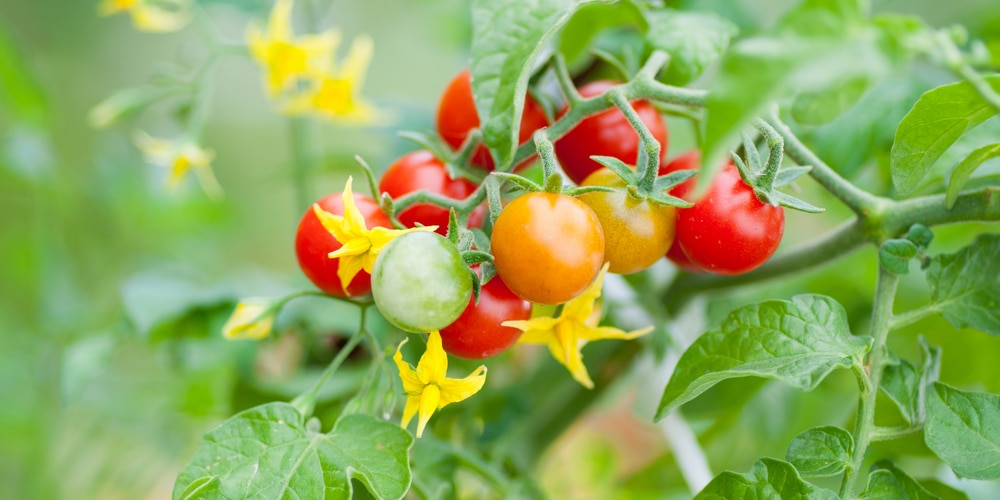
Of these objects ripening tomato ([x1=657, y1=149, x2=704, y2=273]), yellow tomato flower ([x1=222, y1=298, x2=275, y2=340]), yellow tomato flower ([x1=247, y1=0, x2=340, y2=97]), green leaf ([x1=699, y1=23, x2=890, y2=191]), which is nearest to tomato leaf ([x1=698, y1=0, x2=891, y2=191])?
green leaf ([x1=699, y1=23, x2=890, y2=191])

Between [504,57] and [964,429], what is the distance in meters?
0.20

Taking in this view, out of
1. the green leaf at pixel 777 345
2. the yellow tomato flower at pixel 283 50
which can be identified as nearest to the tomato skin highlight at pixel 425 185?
the green leaf at pixel 777 345

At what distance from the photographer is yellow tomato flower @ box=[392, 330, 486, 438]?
0.88ft

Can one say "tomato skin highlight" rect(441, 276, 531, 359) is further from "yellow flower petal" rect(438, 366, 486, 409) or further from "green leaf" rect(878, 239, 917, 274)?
"green leaf" rect(878, 239, 917, 274)

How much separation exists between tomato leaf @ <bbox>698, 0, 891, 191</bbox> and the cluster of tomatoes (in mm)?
73

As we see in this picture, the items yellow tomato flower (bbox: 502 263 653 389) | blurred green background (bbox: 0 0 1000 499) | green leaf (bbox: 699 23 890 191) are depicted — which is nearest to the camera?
green leaf (bbox: 699 23 890 191)

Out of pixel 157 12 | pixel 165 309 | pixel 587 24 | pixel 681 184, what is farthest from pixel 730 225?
pixel 157 12

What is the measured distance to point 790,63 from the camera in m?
0.18

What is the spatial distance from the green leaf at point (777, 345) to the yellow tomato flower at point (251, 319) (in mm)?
159

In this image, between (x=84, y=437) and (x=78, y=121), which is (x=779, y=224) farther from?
(x=78, y=121)

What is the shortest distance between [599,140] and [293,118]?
0.32 meters

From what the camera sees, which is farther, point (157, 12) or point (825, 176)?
point (157, 12)

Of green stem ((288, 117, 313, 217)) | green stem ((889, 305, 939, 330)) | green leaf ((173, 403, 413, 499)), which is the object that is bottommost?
green stem ((288, 117, 313, 217))

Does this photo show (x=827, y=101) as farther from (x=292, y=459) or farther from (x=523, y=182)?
(x=292, y=459)
